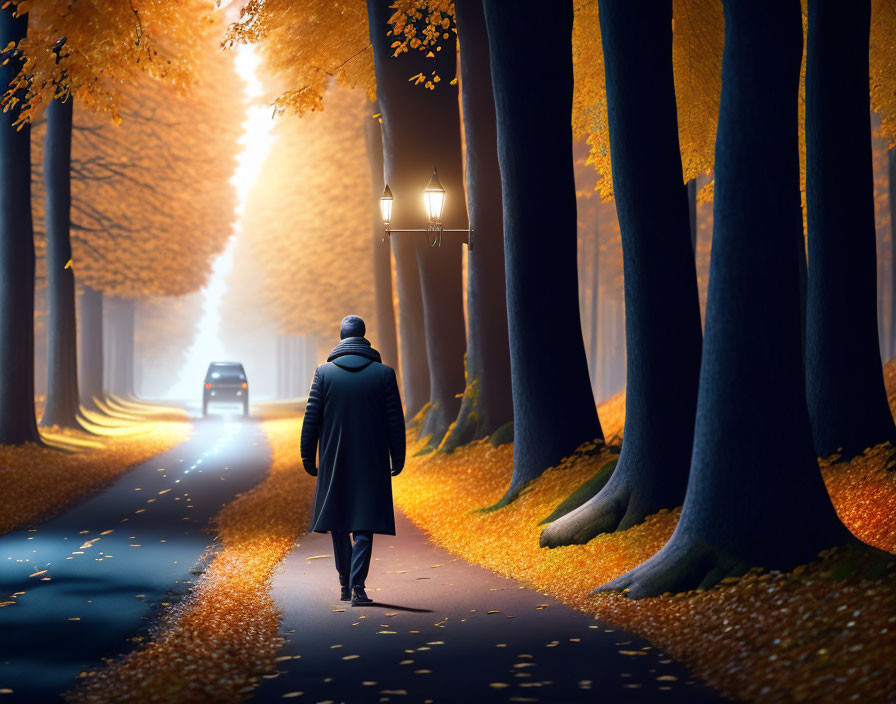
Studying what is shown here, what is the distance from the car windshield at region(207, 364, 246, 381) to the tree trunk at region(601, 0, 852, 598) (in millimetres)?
32577

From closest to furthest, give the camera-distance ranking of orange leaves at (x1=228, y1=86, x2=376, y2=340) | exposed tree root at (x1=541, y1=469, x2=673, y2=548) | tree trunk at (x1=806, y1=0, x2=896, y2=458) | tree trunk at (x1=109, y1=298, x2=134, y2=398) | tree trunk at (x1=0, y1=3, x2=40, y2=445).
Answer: exposed tree root at (x1=541, y1=469, x2=673, y2=548), tree trunk at (x1=806, y1=0, x2=896, y2=458), tree trunk at (x1=0, y1=3, x2=40, y2=445), orange leaves at (x1=228, y1=86, x2=376, y2=340), tree trunk at (x1=109, y1=298, x2=134, y2=398)

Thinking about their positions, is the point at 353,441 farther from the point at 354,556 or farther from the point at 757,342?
the point at 757,342

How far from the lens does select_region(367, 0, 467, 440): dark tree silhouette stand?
18797 mm

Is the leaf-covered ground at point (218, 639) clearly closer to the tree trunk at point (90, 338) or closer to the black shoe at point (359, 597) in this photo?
the black shoe at point (359, 597)

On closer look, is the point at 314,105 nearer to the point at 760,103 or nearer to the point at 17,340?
the point at 17,340

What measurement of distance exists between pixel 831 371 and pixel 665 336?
2491 mm

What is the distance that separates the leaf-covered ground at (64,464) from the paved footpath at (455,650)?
19.6ft

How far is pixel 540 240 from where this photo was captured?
12617mm

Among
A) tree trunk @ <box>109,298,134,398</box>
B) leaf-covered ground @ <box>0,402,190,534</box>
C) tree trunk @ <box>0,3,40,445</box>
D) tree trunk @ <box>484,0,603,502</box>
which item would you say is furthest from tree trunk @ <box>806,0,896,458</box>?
Answer: tree trunk @ <box>109,298,134,398</box>

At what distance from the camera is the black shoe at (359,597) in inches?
328

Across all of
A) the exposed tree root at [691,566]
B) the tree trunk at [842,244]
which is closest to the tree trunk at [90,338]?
the tree trunk at [842,244]

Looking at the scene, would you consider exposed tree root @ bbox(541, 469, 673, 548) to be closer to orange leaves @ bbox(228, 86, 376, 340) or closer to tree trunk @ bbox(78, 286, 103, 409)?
orange leaves @ bbox(228, 86, 376, 340)

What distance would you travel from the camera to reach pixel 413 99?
1897cm

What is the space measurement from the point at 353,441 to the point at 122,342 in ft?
137
